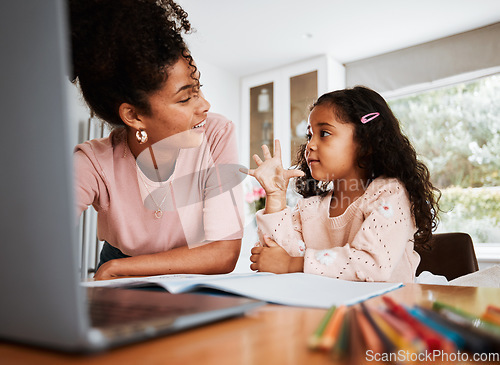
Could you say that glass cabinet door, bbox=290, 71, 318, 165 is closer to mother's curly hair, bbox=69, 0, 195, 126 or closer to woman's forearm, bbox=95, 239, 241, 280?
mother's curly hair, bbox=69, 0, 195, 126

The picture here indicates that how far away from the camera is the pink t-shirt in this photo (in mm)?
1033

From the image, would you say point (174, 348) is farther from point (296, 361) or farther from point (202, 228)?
point (202, 228)

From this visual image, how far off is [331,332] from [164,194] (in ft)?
2.97

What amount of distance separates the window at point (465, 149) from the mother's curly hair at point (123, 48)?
2.46 meters

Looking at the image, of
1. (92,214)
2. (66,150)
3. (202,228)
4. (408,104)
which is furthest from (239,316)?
(408,104)

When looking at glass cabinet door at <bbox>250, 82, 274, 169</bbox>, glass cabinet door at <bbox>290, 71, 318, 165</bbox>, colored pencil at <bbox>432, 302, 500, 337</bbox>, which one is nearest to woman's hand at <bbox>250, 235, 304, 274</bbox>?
colored pencil at <bbox>432, 302, 500, 337</bbox>

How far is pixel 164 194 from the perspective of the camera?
3.65 feet

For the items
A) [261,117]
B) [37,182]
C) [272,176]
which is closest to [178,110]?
[272,176]

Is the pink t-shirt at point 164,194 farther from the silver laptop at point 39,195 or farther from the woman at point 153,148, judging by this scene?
the silver laptop at point 39,195

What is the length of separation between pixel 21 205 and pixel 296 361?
0.19 meters

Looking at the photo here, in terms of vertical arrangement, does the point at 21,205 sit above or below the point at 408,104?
below

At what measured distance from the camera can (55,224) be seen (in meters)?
0.22

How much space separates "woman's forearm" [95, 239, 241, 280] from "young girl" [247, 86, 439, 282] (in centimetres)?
7

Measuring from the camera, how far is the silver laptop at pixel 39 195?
0.71 ft
